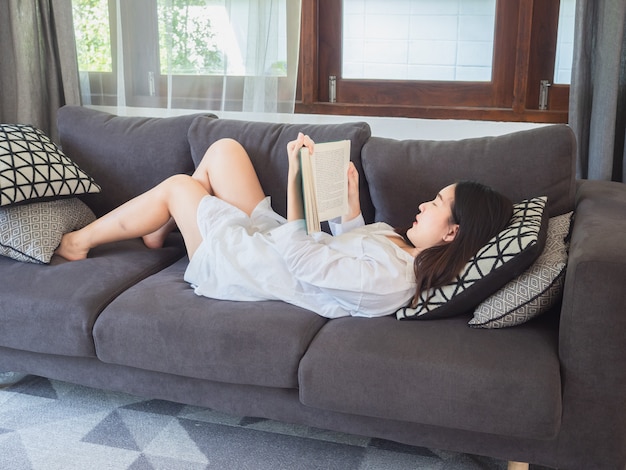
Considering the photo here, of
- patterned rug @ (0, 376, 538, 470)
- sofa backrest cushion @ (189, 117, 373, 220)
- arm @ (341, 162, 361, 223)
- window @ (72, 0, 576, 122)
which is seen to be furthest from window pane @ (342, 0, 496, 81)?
patterned rug @ (0, 376, 538, 470)

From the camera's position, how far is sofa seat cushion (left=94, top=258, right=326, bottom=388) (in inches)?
68.0

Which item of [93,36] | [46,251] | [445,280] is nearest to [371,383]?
[445,280]

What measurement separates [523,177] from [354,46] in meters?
1.30

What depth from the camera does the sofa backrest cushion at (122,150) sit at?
2.52 metres

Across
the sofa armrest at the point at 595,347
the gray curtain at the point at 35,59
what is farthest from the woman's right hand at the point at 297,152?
the gray curtain at the point at 35,59

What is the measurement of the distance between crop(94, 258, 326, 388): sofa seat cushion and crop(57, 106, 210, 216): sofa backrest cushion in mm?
715

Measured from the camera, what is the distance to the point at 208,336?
1772mm

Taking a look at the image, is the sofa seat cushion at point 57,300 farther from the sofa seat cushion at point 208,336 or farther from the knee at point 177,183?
the knee at point 177,183

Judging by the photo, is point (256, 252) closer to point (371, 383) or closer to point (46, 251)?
point (371, 383)

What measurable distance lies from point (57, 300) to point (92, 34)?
183cm

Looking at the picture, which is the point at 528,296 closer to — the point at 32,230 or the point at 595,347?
the point at 595,347

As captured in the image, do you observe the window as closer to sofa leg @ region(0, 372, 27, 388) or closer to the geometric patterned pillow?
the geometric patterned pillow

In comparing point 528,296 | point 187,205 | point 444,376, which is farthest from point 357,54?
point 444,376

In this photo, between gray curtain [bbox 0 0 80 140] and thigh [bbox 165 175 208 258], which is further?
gray curtain [bbox 0 0 80 140]
